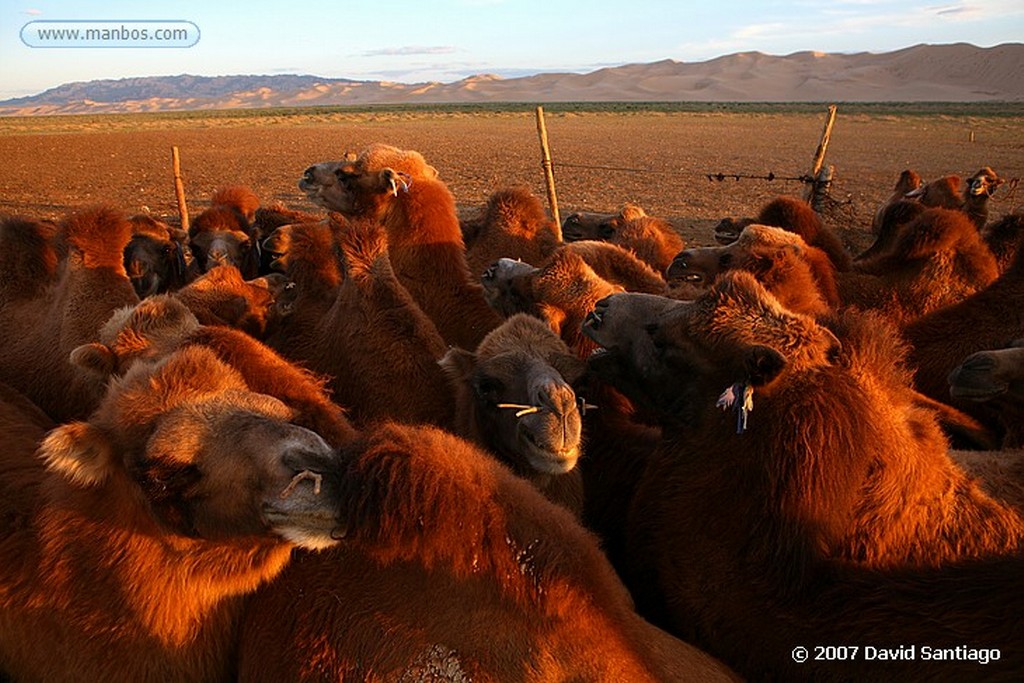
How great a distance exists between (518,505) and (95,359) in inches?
100

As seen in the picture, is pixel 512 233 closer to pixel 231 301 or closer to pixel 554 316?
pixel 554 316

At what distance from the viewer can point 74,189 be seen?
29.2 meters

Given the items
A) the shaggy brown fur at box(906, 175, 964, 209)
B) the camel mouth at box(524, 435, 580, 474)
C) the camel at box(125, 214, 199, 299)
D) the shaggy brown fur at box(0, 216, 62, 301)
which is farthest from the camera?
the shaggy brown fur at box(906, 175, 964, 209)

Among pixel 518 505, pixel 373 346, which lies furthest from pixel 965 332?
pixel 518 505

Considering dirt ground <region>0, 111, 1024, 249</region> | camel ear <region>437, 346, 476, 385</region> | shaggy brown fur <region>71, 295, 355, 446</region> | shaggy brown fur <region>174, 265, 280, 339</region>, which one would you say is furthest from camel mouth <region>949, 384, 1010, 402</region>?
dirt ground <region>0, 111, 1024, 249</region>

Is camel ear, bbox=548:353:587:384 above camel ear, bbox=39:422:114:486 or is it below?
below

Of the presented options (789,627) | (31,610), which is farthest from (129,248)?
(789,627)

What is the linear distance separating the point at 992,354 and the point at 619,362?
2377 mm

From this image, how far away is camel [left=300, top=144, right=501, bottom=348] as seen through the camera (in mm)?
6496

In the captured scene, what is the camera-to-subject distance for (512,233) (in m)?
9.00

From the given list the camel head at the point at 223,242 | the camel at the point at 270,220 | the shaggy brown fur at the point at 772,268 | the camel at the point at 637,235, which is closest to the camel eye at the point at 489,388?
the shaggy brown fur at the point at 772,268

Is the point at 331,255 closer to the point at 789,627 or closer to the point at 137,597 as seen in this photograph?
the point at 137,597

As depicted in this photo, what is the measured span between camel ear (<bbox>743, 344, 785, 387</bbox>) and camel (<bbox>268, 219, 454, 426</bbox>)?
2.06m

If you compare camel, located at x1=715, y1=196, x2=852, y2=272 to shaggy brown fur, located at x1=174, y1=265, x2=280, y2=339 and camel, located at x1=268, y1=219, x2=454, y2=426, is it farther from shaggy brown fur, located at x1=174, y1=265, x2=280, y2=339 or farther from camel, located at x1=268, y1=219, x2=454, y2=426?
shaggy brown fur, located at x1=174, y1=265, x2=280, y2=339
